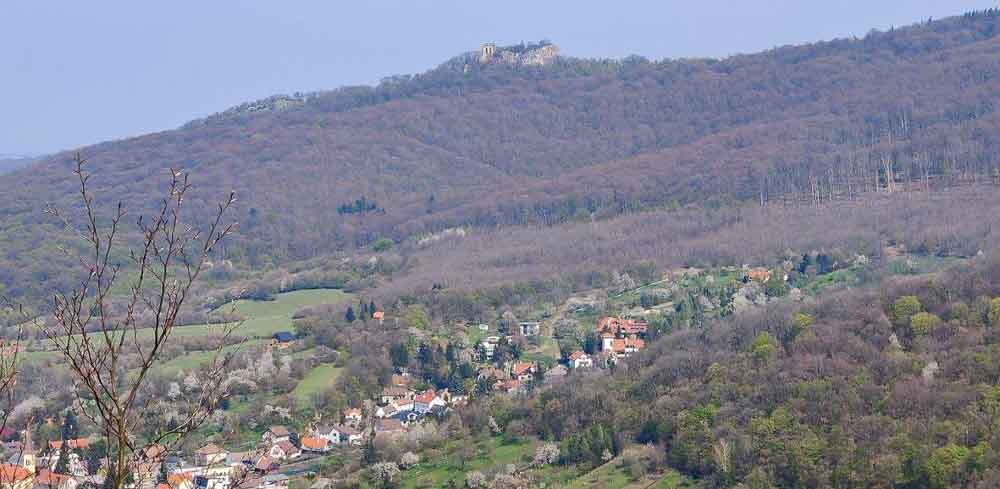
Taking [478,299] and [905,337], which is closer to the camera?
A: [905,337]

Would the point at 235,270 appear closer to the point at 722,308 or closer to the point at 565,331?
the point at 565,331

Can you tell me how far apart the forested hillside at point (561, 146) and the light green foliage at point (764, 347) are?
3208cm

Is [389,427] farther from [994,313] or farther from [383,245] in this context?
[383,245]

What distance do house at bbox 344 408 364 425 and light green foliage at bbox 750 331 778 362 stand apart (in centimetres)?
1275

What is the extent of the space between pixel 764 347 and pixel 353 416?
13.6 meters

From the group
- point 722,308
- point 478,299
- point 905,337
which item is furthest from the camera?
point 478,299

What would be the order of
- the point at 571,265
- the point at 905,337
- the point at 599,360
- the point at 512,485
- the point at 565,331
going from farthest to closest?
the point at 571,265 < the point at 565,331 < the point at 599,360 < the point at 905,337 < the point at 512,485

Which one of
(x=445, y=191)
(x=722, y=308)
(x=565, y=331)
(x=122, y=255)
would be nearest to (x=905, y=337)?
(x=722, y=308)

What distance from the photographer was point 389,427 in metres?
41.3

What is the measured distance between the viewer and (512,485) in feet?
103

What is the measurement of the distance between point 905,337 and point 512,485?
444 inches

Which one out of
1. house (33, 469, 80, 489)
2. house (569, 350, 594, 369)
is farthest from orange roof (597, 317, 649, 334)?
house (33, 469, 80, 489)

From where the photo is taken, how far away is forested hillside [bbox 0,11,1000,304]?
75.8 meters

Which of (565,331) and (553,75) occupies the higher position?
(553,75)
